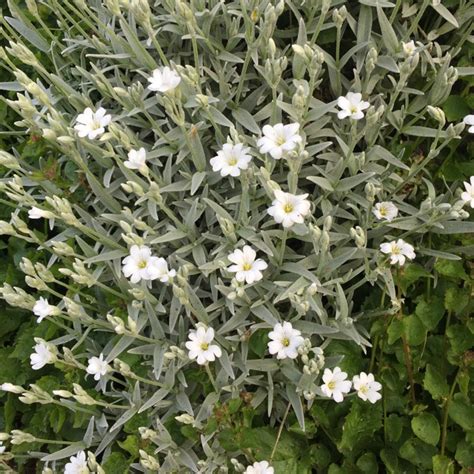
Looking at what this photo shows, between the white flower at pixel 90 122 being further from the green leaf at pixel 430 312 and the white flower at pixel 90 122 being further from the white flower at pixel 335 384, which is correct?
the green leaf at pixel 430 312

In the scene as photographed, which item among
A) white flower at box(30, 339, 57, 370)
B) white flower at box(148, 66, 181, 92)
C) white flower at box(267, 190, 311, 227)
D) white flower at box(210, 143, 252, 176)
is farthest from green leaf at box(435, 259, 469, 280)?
white flower at box(30, 339, 57, 370)

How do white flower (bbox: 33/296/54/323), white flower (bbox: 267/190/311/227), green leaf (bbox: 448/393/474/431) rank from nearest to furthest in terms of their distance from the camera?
white flower (bbox: 267/190/311/227) → white flower (bbox: 33/296/54/323) → green leaf (bbox: 448/393/474/431)

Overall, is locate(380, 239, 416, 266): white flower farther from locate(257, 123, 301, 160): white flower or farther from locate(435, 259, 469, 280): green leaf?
locate(257, 123, 301, 160): white flower

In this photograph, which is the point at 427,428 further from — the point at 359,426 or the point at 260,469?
the point at 260,469

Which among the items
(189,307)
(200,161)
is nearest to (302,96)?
(200,161)

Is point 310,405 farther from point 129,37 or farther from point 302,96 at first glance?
point 129,37

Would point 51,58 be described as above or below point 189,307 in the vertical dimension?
above
